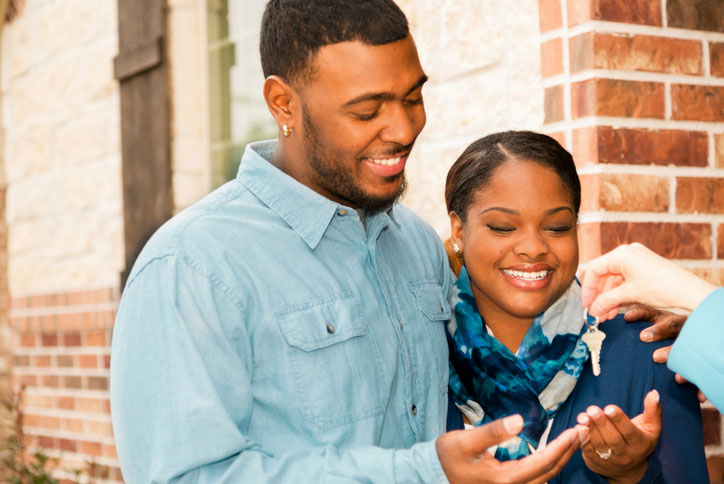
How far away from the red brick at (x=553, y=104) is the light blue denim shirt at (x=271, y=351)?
85 cm

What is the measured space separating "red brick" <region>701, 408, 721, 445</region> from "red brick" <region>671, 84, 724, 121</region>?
902 millimetres

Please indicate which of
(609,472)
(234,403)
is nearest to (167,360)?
(234,403)

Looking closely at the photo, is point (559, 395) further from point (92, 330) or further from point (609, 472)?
point (92, 330)

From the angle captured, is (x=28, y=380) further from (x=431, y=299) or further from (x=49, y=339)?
(x=431, y=299)

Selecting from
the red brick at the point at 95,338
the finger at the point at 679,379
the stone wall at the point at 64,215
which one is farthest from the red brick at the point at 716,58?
the red brick at the point at 95,338

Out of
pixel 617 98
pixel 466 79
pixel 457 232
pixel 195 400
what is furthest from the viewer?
pixel 466 79

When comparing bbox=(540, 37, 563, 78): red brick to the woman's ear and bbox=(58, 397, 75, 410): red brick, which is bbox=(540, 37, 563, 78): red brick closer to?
the woman's ear

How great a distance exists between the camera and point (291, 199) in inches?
81.9

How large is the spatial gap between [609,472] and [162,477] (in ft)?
3.19

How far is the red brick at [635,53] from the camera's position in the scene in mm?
2693

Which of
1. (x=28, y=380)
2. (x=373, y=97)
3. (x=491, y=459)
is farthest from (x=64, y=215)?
(x=491, y=459)

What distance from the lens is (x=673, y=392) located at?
89.2 inches

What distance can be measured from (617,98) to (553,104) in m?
0.19

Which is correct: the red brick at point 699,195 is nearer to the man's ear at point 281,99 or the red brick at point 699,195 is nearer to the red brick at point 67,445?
the man's ear at point 281,99
